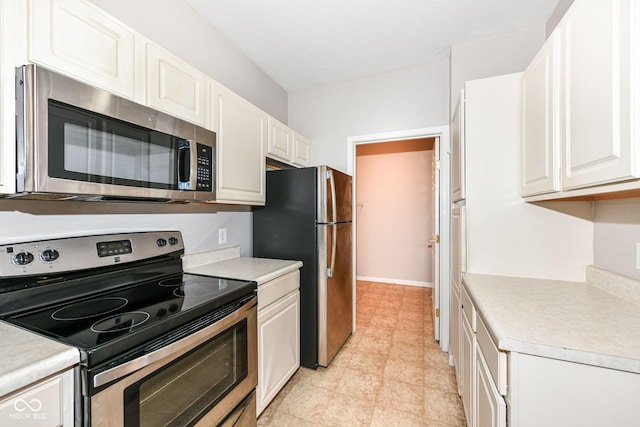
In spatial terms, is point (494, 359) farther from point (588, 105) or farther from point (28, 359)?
point (28, 359)

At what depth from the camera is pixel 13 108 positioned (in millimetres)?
855

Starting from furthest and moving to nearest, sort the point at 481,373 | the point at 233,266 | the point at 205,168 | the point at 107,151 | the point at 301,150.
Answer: the point at 301,150, the point at 233,266, the point at 205,168, the point at 481,373, the point at 107,151

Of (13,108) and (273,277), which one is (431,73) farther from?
(13,108)

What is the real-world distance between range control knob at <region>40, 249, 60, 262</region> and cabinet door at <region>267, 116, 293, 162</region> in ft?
4.54

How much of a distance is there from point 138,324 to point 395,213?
4.26 meters

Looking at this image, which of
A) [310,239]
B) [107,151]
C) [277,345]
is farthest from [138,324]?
[310,239]

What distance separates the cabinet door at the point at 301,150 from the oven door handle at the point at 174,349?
1.56m

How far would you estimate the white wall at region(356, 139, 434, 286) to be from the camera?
4.54 metres

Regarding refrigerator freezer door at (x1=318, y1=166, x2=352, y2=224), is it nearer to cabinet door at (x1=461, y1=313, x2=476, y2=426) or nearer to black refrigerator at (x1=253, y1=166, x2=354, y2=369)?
black refrigerator at (x1=253, y1=166, x2=354, y2=369)

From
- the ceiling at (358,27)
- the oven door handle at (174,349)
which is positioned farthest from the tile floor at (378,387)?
the ceiling at (358,27)

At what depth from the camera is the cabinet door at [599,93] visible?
30.5 inches

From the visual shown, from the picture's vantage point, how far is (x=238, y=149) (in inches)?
71.1

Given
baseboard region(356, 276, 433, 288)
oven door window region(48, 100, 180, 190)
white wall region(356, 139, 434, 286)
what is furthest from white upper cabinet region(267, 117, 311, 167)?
baseboard region(356, 276, 433, 288)

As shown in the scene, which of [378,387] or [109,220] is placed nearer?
[109,220]
